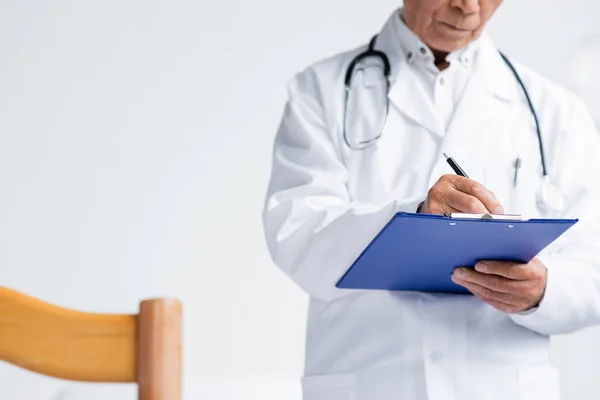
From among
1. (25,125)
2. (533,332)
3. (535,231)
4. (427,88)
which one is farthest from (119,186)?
(535,231)

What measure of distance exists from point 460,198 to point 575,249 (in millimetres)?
351

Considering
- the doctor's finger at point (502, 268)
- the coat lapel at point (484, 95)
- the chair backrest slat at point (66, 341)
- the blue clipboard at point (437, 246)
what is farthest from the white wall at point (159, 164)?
the chair backrest slat at point (66, 341)

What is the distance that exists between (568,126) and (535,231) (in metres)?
0.57

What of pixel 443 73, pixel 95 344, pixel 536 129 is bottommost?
pixel 95 344

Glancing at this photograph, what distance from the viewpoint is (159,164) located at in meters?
2.92

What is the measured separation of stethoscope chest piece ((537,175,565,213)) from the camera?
1786 mm

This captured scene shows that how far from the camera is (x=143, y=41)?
2979 millimetres

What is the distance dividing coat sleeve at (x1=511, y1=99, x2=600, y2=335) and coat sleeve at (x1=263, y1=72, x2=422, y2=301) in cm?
27

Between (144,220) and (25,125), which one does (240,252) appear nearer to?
(144,220)

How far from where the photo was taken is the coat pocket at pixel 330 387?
1693 millimetres

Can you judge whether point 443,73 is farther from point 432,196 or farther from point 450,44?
point 432,196

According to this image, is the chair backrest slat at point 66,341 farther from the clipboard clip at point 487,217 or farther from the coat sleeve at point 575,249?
the coat sleeve at point 575,249

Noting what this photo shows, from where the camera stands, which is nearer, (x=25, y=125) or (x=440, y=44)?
(x=440, y=44)


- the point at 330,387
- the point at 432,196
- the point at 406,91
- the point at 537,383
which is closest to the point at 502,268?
the point at 432,196
